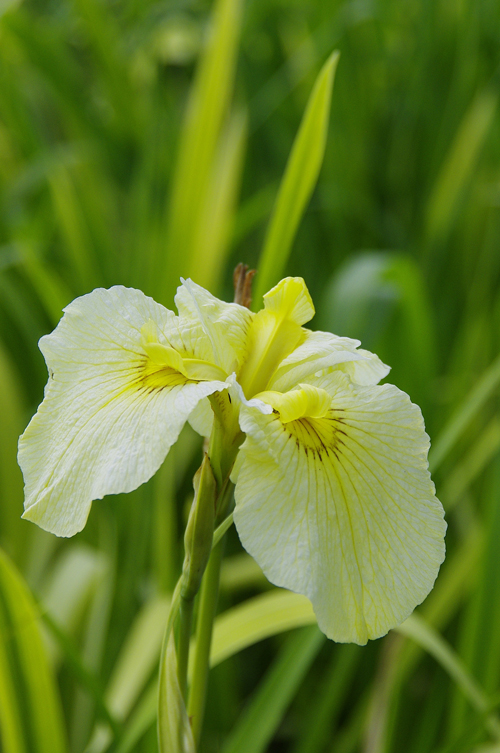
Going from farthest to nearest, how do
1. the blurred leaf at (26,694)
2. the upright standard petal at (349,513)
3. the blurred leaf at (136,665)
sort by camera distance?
1. the blurred leaf at (136,665)
2. the blurred leaf at (26,694)
3. the upright standard petal at (349,513)

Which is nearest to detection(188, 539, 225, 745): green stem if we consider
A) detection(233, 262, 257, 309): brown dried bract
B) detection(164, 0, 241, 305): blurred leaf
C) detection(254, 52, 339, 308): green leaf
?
detection(233, 262, 257, 309): brown dried bract

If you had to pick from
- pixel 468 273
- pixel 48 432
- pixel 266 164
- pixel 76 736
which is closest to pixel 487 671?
pixel 76 736

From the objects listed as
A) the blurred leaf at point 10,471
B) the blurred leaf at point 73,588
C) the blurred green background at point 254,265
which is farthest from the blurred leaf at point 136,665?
the blurred leaf at point 10,471

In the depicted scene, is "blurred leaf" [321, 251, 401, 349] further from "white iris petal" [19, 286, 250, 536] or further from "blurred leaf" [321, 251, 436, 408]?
"white iris petal" [19, 286, 250, 536]

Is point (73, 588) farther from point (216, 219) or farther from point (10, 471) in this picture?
point (216, 219)

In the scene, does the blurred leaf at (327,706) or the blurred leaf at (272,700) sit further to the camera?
the blurred leaf at (327,706)

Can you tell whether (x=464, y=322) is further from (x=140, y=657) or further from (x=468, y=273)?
(x=140, y=657)

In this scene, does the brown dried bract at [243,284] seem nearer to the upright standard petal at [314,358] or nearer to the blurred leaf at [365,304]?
the upright standard petal at [314,358]
